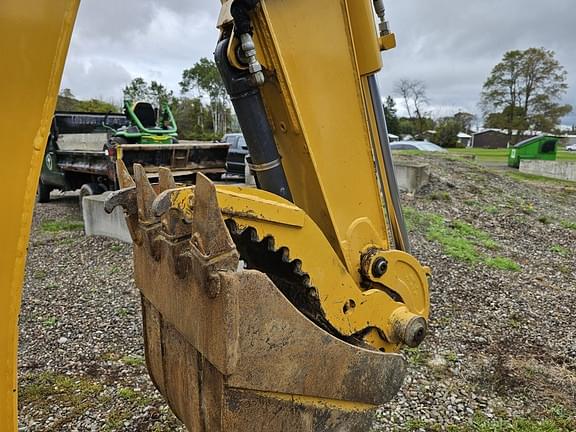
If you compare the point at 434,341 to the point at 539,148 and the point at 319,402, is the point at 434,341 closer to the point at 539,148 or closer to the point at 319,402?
the point at 319,402

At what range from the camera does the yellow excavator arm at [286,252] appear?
56.4 inches

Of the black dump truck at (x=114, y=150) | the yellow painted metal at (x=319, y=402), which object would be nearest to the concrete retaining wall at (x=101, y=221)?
the black dump truck at (x=114, y=150)

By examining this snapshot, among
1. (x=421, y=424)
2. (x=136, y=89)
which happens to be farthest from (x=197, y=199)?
(x=136, y=89)

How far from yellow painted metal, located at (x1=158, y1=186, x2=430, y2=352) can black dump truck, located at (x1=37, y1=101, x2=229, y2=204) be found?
5683mm

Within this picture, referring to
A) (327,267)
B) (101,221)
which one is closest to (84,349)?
(327,267)

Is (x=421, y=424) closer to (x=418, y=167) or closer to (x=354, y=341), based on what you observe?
(x=354, y=341)

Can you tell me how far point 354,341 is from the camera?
2020 mm

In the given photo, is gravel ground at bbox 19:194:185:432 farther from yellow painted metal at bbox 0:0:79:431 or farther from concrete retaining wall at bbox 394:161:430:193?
concrete retaining wall at bbox 394:161:430:193

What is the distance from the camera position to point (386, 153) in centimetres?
225

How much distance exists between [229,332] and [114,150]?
22.1ft

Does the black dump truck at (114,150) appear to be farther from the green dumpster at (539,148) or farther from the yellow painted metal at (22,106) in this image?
the green dumpster at (539,148)

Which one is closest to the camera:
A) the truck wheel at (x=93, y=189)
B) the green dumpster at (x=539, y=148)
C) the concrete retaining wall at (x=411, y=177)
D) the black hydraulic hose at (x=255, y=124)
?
the black hydraulic hose at (x=255, y=124)

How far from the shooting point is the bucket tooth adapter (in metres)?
1.46

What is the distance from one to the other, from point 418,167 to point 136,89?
38.8 metres
